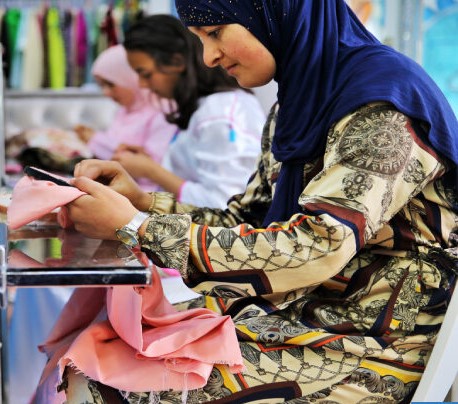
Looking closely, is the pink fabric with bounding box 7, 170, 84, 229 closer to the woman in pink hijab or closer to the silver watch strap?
the silver watch strap

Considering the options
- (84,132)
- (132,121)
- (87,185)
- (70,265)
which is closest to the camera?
(70,265)

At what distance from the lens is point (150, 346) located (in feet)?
4.63

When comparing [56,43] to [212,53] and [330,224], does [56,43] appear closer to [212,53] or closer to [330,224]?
[212,53]

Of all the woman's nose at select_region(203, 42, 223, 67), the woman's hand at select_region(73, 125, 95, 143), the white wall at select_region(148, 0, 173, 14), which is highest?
the woman's nose at select_region(203, 42, 223, 67)

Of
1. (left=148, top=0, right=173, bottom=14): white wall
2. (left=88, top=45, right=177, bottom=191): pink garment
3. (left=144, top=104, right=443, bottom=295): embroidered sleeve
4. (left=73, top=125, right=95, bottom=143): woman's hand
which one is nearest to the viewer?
(left=144, top=104, right=443, bottom=295): embroidered sleeve

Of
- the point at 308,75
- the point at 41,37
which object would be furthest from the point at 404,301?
the point at 41,37

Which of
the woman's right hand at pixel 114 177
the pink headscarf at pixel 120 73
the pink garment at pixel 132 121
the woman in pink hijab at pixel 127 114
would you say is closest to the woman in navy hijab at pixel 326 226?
the woman's right hand at pixel 114 177

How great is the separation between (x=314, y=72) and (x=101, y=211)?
1.56 feet

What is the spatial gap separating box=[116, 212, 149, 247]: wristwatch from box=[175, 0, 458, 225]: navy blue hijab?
323 millimetres

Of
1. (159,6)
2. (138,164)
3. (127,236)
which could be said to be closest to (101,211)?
(127,236)

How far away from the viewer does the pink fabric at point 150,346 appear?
1403 mm

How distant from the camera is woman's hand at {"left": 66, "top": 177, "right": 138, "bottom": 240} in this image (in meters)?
1.42

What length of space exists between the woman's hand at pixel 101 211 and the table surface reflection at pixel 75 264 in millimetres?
30

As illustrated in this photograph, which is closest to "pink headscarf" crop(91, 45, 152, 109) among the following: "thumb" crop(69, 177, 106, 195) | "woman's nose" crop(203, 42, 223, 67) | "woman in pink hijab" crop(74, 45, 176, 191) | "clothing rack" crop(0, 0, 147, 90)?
"woman in pink hijab" crop(74, 45, 176, 191)
